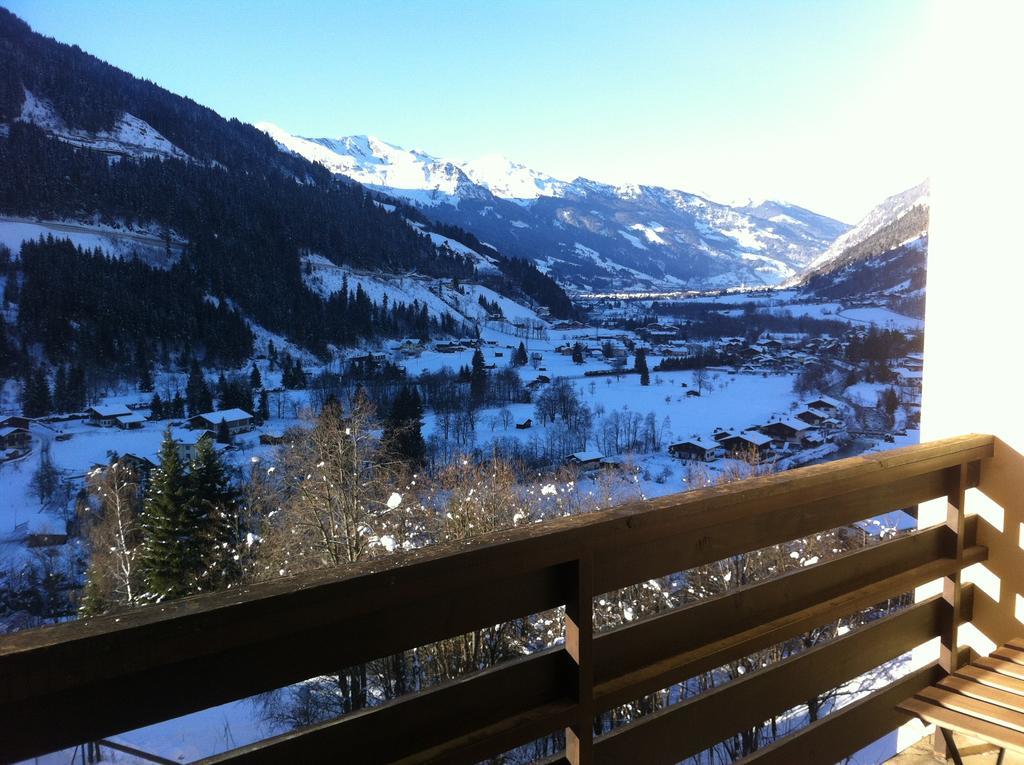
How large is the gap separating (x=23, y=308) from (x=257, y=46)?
1519 inches

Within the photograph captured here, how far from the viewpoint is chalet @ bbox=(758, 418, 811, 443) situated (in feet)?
149

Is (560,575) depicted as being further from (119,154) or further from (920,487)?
(119,154)

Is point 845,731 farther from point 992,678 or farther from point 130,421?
point 130,421

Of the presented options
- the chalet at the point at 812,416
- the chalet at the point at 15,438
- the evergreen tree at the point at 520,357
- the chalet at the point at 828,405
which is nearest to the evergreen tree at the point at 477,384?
the evergreen tree at the point at 520,357

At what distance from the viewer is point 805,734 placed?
1.39 metres

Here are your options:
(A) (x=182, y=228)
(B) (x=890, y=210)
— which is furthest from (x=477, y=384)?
(B) (x=890, y=210)

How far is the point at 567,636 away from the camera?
3.38 feet

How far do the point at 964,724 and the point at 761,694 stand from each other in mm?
386

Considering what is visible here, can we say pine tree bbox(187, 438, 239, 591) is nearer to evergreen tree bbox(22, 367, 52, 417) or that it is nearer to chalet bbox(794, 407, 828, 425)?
evergreen tree bbox(22, 367, 52, 417)

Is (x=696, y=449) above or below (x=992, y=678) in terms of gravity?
below

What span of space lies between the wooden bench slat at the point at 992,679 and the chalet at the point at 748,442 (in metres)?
40.6

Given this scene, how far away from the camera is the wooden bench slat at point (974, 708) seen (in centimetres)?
132

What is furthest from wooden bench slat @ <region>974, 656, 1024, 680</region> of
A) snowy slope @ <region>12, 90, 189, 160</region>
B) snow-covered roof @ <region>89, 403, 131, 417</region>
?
snowy slope @ <region>12, 90, 189, 160</region>

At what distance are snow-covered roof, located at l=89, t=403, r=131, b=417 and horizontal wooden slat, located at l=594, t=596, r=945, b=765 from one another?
55.2m
